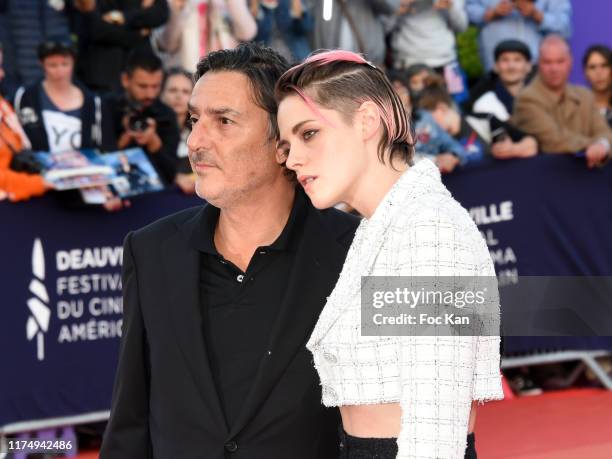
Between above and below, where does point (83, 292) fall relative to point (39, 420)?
above

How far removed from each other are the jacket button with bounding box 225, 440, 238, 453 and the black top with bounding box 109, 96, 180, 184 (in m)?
4.09

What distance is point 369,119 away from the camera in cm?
259

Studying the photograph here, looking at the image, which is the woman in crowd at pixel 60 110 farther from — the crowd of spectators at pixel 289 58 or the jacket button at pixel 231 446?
the jacket button at pixel 231 446

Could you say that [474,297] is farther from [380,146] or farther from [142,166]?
[142,166]

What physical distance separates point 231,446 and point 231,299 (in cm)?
43

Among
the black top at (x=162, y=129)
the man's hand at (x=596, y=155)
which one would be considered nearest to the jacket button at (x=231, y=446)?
the black top at (x=162, y=129)

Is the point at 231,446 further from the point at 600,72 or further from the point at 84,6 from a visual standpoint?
the point at 600,72

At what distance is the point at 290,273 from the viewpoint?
10.1ft

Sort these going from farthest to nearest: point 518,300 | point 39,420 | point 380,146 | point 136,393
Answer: point 518,300 < point 39,420 < point 136,393 < point 380,146

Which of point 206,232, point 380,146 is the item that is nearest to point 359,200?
point 380,146

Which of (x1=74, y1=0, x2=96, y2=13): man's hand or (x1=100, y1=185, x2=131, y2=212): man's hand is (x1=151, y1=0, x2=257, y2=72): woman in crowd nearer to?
(x1=74, y1=0, x2=96, y2=13): man's hand

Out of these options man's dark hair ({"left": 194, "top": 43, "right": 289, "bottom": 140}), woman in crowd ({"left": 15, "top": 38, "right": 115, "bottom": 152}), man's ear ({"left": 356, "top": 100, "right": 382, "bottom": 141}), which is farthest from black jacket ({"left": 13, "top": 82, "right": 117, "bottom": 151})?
man's ear ({"left": 356, "top": 100, "right": 382, "bottom": 141})

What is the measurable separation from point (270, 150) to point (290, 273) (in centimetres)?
45

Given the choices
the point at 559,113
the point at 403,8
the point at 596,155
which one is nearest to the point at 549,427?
the point at 596,155
